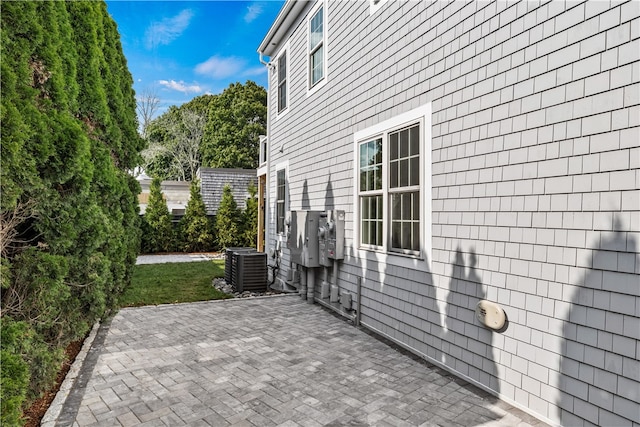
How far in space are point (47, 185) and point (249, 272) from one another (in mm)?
5065

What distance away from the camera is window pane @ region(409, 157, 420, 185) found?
4234 millimetres

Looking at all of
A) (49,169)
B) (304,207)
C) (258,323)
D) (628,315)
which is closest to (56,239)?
(49,169)

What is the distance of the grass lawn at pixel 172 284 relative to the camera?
22.9ft

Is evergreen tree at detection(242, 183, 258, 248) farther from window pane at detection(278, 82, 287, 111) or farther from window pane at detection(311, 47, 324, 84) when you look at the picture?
window pane at detection(311, 47, 324, 84)

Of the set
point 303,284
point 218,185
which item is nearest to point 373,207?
point 303,284

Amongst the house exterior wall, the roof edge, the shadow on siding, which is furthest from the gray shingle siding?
the shadow on siding

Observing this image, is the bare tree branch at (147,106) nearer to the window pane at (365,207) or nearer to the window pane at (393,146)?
the window pane at (365,207)

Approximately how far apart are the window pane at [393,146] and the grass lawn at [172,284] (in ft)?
14.7

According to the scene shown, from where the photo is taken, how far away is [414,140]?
4.30 metres

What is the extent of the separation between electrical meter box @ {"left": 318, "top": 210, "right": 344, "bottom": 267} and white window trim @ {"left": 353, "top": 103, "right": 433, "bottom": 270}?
1.30 ft

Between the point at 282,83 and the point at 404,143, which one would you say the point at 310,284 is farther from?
the point at 282,83

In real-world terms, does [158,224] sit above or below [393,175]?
below

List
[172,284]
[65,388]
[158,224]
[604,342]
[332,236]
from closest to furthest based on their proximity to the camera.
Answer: [604,342] → [65,388] → [332,236] → [172,284] → [158,224]

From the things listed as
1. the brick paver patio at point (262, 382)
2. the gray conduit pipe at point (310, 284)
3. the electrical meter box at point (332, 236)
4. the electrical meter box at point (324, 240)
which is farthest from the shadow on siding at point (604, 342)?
the gray conduit pipe at point (310, 284)
